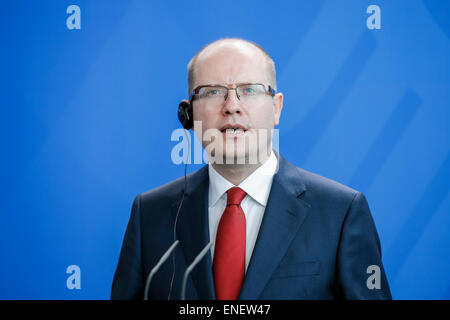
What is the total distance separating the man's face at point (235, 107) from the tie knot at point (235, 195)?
109 millimetres

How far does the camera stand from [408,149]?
2.14 m

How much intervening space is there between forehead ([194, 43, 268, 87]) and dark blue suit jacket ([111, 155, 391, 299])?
0.35 m

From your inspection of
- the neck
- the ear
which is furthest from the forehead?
the neck

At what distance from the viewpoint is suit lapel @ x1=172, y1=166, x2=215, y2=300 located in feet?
4.55

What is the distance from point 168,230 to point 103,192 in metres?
0.88

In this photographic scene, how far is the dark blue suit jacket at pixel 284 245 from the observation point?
1.39m

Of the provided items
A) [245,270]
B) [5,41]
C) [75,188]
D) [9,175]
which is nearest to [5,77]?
[5,41]

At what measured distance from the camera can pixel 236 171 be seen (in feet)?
5.07

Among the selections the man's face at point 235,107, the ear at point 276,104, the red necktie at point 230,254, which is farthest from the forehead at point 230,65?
the red necktie at point 230,254

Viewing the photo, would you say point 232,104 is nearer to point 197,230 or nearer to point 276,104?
point 276,104

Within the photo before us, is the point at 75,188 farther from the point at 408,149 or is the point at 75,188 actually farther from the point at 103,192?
the point at 408,149

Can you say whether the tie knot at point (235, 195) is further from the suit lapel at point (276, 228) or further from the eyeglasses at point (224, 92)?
the eyeglasses at point (224, 92)

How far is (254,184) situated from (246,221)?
0.14 meters

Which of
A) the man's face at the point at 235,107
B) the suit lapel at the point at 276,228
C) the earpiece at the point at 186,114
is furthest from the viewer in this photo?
the earpiece at the point at 186,114
